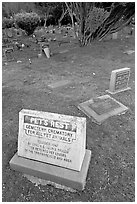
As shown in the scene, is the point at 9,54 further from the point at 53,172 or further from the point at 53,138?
the point at 53,172

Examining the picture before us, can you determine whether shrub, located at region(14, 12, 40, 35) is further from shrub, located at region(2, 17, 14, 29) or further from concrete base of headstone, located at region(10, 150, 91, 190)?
concrete base of headstone, located at region(10, 150, 91, 190)

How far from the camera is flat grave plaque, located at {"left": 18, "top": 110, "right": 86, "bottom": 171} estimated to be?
3623 millimetres

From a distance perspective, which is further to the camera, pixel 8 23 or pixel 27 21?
pixel 8 23

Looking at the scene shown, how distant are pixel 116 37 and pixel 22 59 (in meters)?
8.66

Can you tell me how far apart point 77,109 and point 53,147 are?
2.61 meters

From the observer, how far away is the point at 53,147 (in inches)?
151

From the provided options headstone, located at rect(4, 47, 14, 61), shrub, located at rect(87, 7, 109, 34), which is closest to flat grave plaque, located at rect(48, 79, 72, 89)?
headstone, located at rect(4, 47, 14, 61)

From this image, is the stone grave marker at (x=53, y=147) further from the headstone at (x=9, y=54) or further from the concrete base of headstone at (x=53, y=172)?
the headstone at (x=9, y=54)

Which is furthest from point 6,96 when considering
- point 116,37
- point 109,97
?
point 116,37

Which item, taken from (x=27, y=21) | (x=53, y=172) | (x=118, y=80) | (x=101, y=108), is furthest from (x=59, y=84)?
(x=27, y=21)

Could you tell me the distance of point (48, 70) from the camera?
32.2 ft

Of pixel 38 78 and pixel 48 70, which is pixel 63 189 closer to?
pixel 38 78

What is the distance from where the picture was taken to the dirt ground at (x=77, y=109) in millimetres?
3834

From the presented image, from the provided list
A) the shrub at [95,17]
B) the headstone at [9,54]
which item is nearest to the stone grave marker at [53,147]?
the headstone at [9,54]
